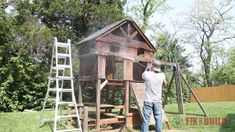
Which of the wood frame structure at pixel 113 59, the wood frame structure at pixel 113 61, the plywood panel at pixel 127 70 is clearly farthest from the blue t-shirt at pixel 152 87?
the plywood panel at pixel 127 70

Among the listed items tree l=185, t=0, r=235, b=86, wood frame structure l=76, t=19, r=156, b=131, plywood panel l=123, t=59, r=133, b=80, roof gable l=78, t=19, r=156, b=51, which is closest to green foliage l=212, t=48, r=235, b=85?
tree l=185, t=0, r=235, b=86

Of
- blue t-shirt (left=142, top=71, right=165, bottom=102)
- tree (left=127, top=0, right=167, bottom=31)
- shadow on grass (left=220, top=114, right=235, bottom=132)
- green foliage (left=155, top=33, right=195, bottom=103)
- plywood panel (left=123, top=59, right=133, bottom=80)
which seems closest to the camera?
blue t-shirt (left=142, top=71, right=165, bottom=102)

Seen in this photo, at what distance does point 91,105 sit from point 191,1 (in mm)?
29696

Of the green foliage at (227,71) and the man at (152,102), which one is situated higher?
the green foliage at (227,71)

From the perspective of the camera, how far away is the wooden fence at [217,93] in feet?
86.2

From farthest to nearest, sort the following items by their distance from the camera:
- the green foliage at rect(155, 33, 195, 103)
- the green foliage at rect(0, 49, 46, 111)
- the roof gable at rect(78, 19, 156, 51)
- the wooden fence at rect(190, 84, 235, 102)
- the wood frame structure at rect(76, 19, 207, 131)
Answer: the green foliage at rect(155, 33, 195, 103) < the wooden fence at rect(190, 84, 235, 102) < the green foliage at rect(0, 49, 46, 111) < the roof gable at rect(78, 19, 156, 51) < the wood frame structure at rect(76, 19, 207, 131)

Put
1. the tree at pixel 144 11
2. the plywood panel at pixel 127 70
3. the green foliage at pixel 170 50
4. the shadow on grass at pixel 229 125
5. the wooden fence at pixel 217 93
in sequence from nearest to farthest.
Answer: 1. the shadow on grass at pixel 229 125
2. the plywood panel at pixel 127 70
3. the wooden fence at pixel 217 93
4. the tree at pixel 144 11
5. the green foliage at pixel 170 50

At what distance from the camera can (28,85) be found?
50.0 feet

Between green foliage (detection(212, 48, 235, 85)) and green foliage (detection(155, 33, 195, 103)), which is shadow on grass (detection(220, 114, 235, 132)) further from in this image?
green foliage (detection(212, 48, 235, 85))

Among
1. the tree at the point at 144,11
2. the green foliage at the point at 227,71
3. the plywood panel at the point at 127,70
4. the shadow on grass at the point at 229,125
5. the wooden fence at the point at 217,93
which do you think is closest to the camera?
the shadow on grass at the point at 229,125

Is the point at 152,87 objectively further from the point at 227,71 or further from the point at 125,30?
the point at 227,71

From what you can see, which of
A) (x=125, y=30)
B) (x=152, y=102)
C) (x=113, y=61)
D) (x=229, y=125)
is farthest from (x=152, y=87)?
(x=113, y=61)

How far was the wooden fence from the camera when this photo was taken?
2627 centimetres

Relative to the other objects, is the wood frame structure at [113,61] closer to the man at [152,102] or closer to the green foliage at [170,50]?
the man at [152,102]
